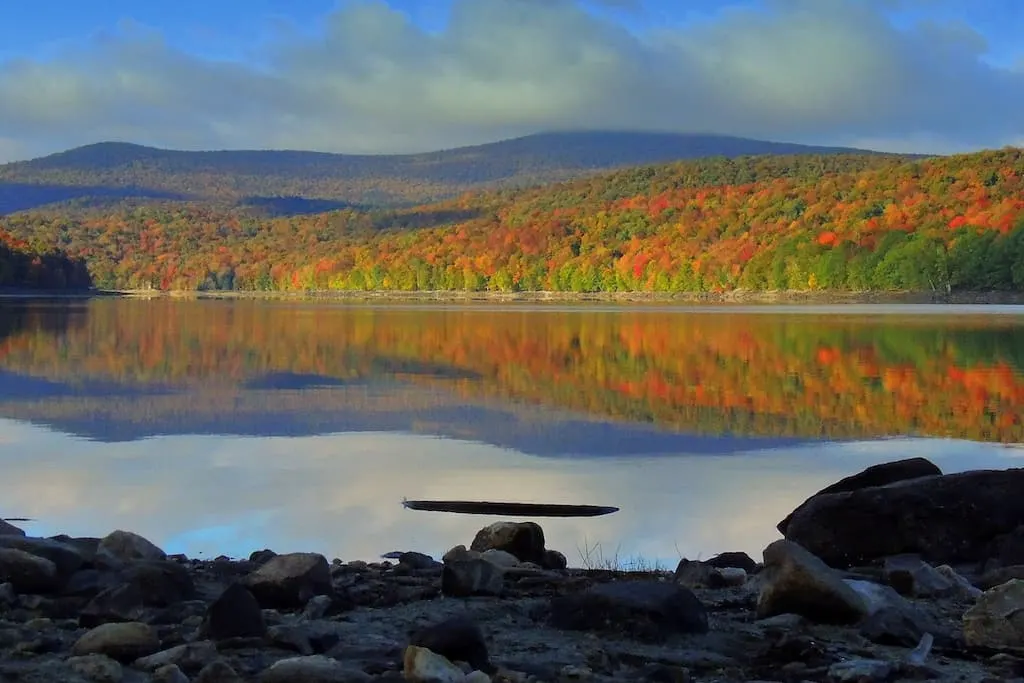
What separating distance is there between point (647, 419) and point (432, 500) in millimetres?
7918

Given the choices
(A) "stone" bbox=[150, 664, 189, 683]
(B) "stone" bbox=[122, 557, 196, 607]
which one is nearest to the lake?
(B) "stone" bbox=[122, 557, 196, 607]

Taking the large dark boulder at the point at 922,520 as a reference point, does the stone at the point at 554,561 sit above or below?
below

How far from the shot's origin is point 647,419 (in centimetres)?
2036

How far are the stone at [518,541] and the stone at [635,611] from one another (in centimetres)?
267

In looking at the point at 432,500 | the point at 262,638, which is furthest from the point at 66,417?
the point at 262,638

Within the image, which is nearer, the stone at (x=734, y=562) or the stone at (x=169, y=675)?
the stone at (x=169, y=675)

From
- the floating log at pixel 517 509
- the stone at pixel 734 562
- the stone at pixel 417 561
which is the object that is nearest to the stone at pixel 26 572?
the stone at pixel 417 561

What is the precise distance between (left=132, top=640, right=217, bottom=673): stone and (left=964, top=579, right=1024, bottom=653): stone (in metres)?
3.78

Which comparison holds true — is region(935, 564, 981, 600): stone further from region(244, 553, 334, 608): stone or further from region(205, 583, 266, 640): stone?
region(205, 583, 266, 640): stone

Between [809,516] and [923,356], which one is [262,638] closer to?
[809,516]

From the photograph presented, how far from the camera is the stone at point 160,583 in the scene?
24.4 feet

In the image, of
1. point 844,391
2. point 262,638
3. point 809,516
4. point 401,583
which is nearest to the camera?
point 262,638

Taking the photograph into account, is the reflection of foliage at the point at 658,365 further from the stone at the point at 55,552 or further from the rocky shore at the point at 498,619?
the stone at the point at 55,552

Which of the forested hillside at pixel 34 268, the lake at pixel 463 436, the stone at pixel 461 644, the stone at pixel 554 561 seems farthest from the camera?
the forested hillside at pixel 34 268
